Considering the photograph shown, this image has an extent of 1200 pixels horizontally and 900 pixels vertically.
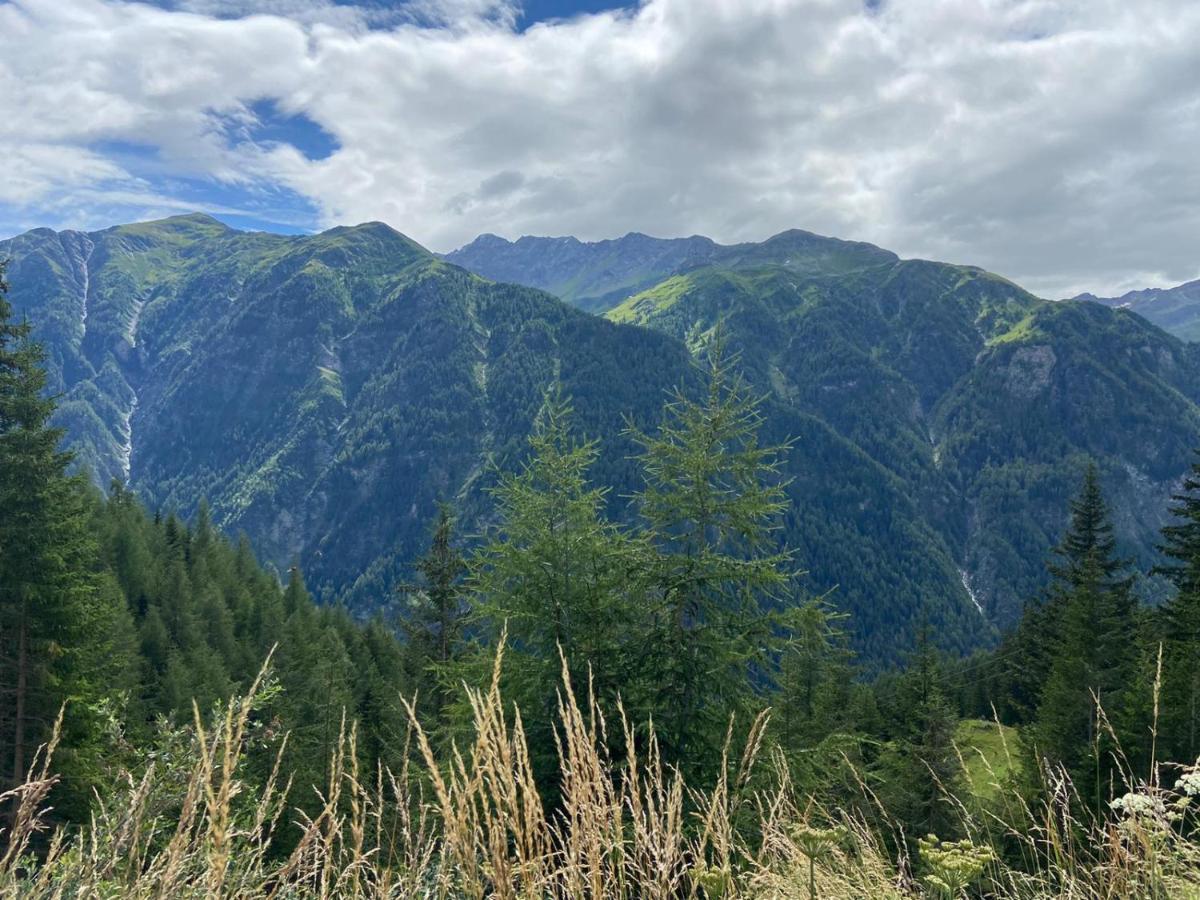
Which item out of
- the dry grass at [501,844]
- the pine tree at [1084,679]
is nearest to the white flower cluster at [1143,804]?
the dry grass at [501,844]

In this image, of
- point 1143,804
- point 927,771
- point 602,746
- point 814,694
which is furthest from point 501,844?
point 814,694

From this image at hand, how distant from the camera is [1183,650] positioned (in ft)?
64.3

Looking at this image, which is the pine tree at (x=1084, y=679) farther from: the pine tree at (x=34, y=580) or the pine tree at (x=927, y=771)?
the pine tree at (x=34, y=580)

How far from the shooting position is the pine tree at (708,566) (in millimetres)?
10945

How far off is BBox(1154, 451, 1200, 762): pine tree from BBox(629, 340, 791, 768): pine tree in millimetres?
7125

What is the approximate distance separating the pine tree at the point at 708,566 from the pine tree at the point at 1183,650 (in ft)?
23.4

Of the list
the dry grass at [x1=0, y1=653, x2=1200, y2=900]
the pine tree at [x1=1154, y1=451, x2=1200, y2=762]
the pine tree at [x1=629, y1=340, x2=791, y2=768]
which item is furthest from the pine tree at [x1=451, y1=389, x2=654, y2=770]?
the pine tree at [x1=1154, y1=451, x2=1200, y2=762]

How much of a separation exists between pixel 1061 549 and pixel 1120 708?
19648mm

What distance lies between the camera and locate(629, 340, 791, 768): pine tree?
10945 mm

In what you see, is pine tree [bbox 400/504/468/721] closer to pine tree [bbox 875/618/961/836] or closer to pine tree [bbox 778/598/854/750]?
pine tree [bbox 778/598/854/750]

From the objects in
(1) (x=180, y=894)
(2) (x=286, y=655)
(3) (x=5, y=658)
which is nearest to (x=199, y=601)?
(2) (x=286, y=655)

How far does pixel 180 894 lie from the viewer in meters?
3.05

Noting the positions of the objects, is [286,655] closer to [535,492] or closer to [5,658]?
[5,658]

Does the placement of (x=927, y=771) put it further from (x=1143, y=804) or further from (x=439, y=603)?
(x=1143, y=804)
